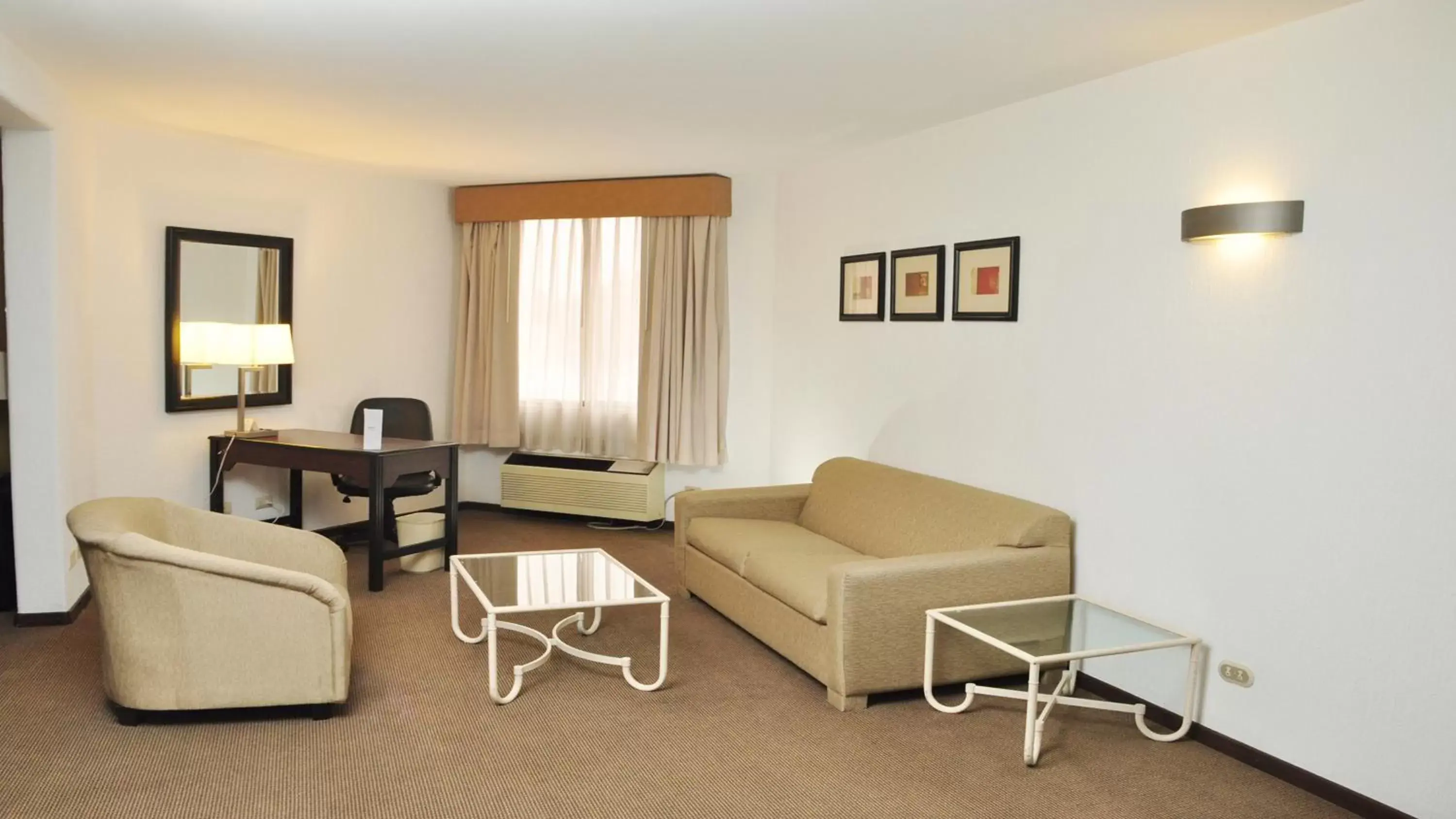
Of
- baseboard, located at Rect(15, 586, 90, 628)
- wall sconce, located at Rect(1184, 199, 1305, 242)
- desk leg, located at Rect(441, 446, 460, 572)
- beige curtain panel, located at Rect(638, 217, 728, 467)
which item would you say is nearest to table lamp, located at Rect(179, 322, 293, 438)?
desk leg, located at Rect(441, 446, 460, 572)

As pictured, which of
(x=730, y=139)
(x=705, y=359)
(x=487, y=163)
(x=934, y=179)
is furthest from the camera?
(x=705, y=359)

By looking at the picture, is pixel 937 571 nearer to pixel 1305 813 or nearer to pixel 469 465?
pixel 1305 813

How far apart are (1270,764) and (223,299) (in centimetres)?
509

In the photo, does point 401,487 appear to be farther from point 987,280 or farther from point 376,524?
point 987,280

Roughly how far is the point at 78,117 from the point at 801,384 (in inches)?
143

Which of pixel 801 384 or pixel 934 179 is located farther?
pixel 801 384

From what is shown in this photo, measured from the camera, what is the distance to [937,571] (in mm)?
3508

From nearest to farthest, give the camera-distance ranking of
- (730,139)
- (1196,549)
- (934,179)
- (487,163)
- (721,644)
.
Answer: (1196,549) < (721,644) < (934,179) < (730,139) < (487,163)

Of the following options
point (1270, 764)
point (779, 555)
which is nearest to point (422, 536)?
point (779, 555)

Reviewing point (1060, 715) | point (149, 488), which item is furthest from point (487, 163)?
point (1060, 715)

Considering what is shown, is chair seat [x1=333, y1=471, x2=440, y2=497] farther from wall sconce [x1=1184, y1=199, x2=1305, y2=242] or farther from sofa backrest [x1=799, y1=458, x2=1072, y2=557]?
wall sconce [x1=1184, y1=199, x2=1305, y2=242]

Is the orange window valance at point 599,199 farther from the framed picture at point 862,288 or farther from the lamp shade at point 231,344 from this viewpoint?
the lamp shade at point 231,344

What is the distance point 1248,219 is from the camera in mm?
2938

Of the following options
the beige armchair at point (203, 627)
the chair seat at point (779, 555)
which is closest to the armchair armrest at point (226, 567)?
the beige armchair at point (203, 627)
